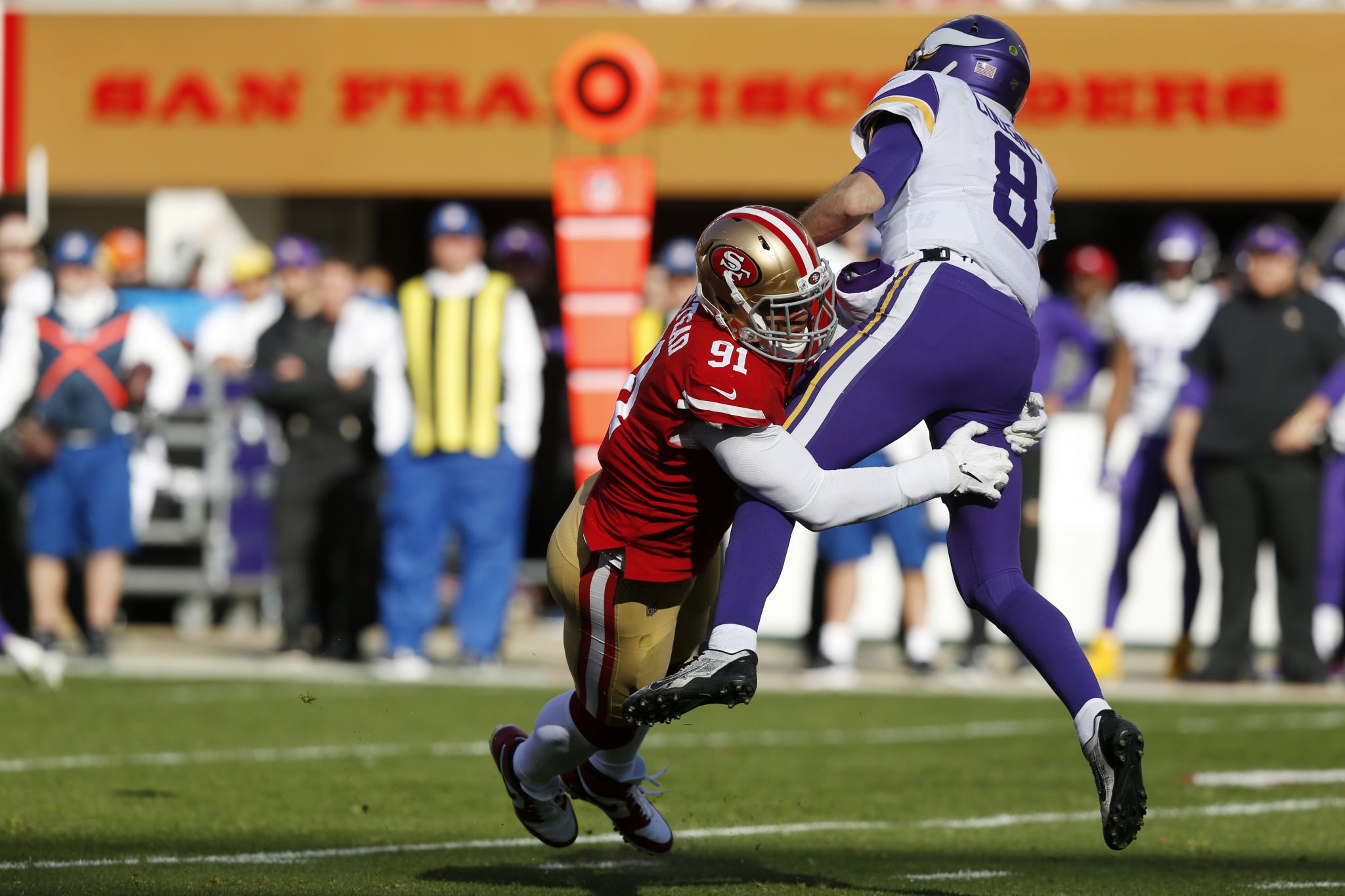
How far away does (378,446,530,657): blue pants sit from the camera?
1063 cm

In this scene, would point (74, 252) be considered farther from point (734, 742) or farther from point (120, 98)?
point (120, 98)

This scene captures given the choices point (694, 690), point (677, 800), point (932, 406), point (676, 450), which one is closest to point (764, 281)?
point (676, 450)

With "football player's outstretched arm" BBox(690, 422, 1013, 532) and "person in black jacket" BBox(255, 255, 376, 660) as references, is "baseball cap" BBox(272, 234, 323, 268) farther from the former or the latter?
"football player's outstretched arm" BBox(690, 422, 1013, 532)

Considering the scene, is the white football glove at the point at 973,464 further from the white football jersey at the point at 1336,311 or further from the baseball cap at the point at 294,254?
the baseball cap at the point at 294,254

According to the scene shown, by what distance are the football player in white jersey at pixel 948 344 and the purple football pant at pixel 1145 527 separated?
19.2ft

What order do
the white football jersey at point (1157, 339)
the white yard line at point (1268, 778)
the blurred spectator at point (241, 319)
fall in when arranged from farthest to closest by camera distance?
1. the blurred spectator at point (241, 319)
2. the white football jersey at point (1157, 339)
3. the white yard line at point (1268, 778)

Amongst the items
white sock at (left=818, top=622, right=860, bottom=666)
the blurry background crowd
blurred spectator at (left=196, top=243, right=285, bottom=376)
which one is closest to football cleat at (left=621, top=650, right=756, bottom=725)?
the blurry background crowd

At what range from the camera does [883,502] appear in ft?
15.7

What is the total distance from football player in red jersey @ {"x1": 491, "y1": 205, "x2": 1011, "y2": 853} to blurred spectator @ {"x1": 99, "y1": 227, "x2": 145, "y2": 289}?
9560mm

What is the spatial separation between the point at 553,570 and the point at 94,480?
638 cm

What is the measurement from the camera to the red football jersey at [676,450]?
15.0ft

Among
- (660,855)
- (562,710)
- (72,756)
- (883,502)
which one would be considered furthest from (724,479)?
(72,756)

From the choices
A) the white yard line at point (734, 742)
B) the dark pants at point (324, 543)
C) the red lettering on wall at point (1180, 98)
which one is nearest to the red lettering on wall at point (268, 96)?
the dark pants at point (324, 543)

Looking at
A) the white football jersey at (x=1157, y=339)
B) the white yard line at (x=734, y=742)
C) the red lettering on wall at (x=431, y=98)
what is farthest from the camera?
the red lettering on wall at (x=431, y=98)
